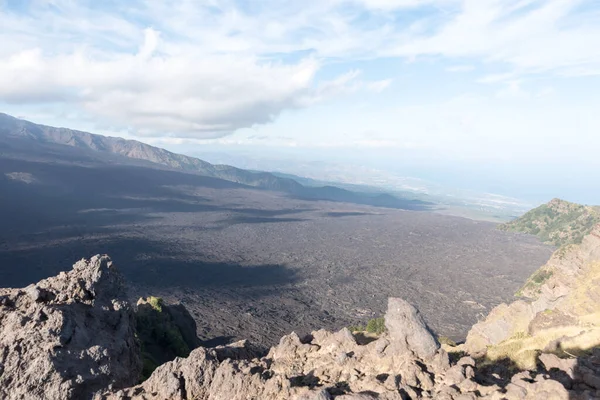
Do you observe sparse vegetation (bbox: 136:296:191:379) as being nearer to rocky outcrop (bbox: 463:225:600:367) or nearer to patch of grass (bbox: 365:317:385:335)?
patch of grass (bbox: 365:317:385:335)

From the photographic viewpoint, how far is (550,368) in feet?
23.8

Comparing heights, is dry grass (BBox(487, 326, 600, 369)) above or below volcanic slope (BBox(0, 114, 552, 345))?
above

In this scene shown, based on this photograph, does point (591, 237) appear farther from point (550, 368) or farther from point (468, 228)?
point (468, 228)

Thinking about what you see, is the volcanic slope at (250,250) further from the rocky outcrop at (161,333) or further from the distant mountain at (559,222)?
the rocky outcrop at (161,333)

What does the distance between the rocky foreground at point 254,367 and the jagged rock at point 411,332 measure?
0.06ft

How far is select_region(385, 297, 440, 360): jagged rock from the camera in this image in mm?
6742

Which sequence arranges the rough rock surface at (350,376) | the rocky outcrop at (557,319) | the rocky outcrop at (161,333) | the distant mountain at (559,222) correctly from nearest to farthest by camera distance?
the rough rock surface at (350,376) → the rocky outcrop at (557,319) → the rocky outcrop at (161,333) → the distant mountain at (559,222)

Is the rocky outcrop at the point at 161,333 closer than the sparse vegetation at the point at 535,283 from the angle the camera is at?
Yes

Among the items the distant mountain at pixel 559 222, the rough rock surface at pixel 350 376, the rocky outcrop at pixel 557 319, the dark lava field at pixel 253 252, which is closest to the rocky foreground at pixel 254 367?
the rough rock surface at pixel 350 376

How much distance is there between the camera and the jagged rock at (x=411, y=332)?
22.1ft

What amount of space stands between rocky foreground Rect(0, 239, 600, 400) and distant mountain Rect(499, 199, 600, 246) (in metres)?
80.0

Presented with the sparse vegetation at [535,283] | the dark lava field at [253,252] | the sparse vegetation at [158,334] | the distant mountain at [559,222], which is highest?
the distant mountain at [559,222]

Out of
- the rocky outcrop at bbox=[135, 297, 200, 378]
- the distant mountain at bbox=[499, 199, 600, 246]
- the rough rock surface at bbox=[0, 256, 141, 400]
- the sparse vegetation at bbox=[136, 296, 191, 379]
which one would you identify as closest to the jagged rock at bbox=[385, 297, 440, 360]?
the rough rock surface at bbox=[0, 256, 141, 400]

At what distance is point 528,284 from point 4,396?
5226 centimetres
